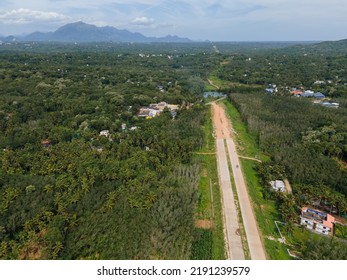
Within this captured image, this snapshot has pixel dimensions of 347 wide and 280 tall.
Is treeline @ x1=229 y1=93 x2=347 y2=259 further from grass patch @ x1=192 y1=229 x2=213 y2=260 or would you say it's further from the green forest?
the green forest

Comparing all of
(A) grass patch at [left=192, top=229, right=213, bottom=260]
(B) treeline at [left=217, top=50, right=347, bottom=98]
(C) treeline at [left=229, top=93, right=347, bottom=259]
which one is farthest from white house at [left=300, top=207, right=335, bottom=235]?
(B) treeline at [left=217, top=50, right=347, bottom=98]

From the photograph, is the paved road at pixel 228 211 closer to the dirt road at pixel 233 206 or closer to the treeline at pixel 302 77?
the dirt road at pixel 233 206

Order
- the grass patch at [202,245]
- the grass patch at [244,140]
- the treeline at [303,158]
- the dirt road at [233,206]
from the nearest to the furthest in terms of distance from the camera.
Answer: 1. the grass patch at [202,245]
2. the dirt road at [233,206]
3. the treeline at [303,158]
4. the grass patch at [244,140]

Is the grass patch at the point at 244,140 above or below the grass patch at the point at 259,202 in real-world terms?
above

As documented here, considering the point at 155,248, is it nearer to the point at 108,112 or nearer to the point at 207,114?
the point at 108,112

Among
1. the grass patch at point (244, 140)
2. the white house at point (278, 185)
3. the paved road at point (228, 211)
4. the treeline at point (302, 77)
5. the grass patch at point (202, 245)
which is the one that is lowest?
the grass patch at point (202, 245)

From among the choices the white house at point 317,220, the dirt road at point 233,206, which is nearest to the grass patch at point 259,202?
the dirt road at point 233,206

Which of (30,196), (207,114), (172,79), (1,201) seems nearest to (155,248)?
(30,196)

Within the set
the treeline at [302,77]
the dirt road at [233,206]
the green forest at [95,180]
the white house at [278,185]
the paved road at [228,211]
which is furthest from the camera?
the treeline at [302,77]

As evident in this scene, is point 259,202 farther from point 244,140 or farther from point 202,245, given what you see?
point 244,140

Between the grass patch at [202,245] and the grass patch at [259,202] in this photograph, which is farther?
the grass patch at [259,202]
